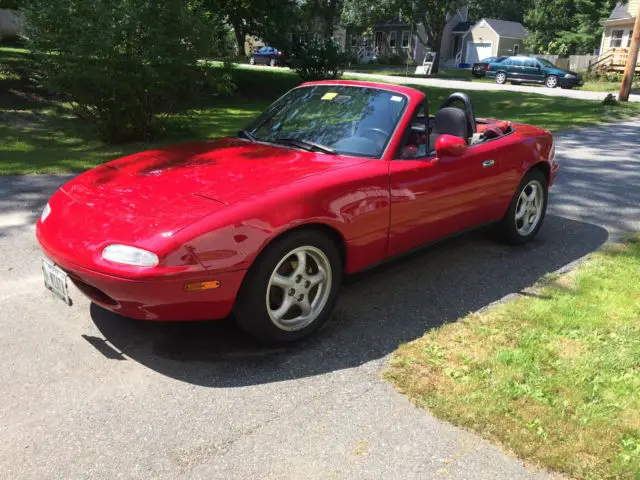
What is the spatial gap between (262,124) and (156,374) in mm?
2230

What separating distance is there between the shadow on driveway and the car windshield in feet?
2.84

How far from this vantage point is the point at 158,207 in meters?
3.10

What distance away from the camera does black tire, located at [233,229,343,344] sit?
3.07 meters

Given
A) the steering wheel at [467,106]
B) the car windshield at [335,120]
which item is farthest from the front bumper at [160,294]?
the steering wheel at [467,106]

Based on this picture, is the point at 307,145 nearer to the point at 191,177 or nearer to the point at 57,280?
the point at 191,177

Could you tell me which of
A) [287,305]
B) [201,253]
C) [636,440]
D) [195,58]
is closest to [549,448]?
[636,440]

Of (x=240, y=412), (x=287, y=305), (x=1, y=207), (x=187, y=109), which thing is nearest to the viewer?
(x=240, y=412)

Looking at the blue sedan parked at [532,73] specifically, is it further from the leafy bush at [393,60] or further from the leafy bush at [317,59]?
the leafy bush at [393,60]

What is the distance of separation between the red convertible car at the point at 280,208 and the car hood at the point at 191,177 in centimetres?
1

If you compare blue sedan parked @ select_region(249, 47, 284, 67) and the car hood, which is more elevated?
the car hood

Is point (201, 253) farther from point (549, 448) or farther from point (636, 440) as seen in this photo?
point (636, 440)

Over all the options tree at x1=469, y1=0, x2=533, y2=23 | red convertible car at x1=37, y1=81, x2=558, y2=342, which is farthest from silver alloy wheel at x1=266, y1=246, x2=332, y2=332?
tree at x1=469, y1=0, x2=533, y2=23

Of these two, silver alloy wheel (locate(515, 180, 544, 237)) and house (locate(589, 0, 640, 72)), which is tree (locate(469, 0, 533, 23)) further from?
silver alloy wheel (locate(515, 180, 544, 237))

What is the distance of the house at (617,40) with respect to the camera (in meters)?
34.7
